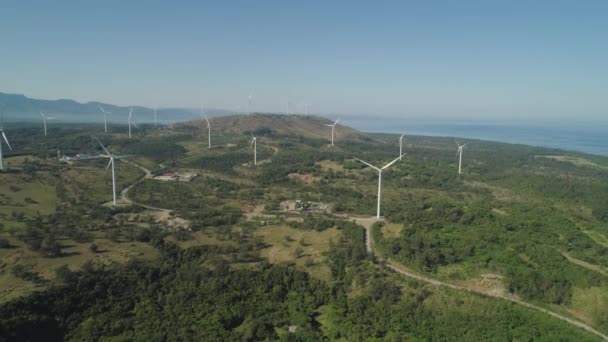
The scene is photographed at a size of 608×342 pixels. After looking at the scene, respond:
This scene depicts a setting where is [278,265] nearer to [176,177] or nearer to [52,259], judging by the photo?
[52,259]

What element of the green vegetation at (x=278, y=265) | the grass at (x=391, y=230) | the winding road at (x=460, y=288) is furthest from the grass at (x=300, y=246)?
the grass at (x=391, y=230)

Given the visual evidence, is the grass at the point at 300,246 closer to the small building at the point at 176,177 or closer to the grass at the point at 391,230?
the grass at the point at 391,230

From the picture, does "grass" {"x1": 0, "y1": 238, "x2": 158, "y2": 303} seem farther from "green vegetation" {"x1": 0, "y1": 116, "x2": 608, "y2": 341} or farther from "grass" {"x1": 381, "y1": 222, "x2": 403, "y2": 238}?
"grass" {"x1": 381, "y1": 222, "x2": 403, "y2": 238}

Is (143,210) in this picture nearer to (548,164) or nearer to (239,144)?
(239,144)

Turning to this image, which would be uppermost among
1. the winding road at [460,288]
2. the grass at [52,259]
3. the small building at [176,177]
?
the small building at [176,177]

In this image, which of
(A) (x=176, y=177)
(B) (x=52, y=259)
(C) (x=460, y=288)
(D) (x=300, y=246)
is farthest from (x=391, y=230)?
(A) (x=176, y=177)

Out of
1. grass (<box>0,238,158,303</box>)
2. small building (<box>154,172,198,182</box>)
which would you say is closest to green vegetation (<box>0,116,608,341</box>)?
grass (<box>0,238,158,303</box>)
